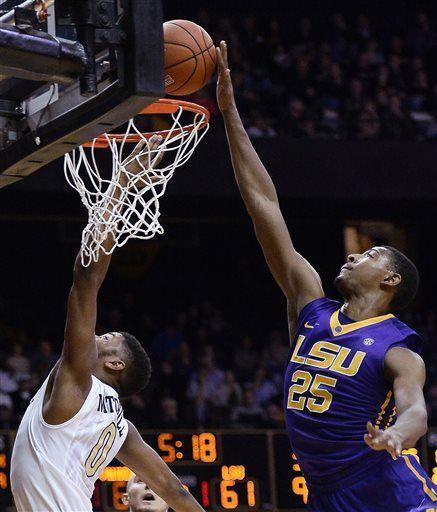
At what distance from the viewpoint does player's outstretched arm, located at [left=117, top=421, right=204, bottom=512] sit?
540cm

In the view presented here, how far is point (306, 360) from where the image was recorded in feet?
16.7

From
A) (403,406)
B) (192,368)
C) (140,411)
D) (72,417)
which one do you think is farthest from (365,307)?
(192,368)

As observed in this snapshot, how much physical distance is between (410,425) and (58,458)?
1411 mm

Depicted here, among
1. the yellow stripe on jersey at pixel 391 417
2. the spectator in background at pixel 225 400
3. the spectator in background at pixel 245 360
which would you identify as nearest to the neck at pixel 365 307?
the yellow stripe on jersey at pixel 391 417

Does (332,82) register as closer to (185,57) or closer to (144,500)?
(144,500)

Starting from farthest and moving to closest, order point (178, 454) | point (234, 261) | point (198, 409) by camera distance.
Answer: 1. point (234, 261)
2. point (198, 409)
3. point (178, 454)

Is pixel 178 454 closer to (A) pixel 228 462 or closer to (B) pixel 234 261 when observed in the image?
(A) pixel 228 462

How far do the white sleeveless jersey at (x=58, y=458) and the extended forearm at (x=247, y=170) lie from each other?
117 centimetres

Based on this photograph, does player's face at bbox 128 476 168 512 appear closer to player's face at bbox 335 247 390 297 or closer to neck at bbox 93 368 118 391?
neck at bbox 93 368 118 391

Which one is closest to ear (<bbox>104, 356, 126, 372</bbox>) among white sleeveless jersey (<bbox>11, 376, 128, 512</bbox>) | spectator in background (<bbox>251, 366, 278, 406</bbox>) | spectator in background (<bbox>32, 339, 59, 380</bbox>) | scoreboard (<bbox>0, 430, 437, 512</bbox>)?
white sleeveless jersey (<bbox>11, 376, 128, 512</bbox>)

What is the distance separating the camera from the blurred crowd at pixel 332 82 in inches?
589

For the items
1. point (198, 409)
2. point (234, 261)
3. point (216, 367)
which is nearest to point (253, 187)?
point (198, 409)

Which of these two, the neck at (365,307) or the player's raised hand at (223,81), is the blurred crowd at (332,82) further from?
the neck at (365,307)

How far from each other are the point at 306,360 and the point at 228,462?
12.9 ft
